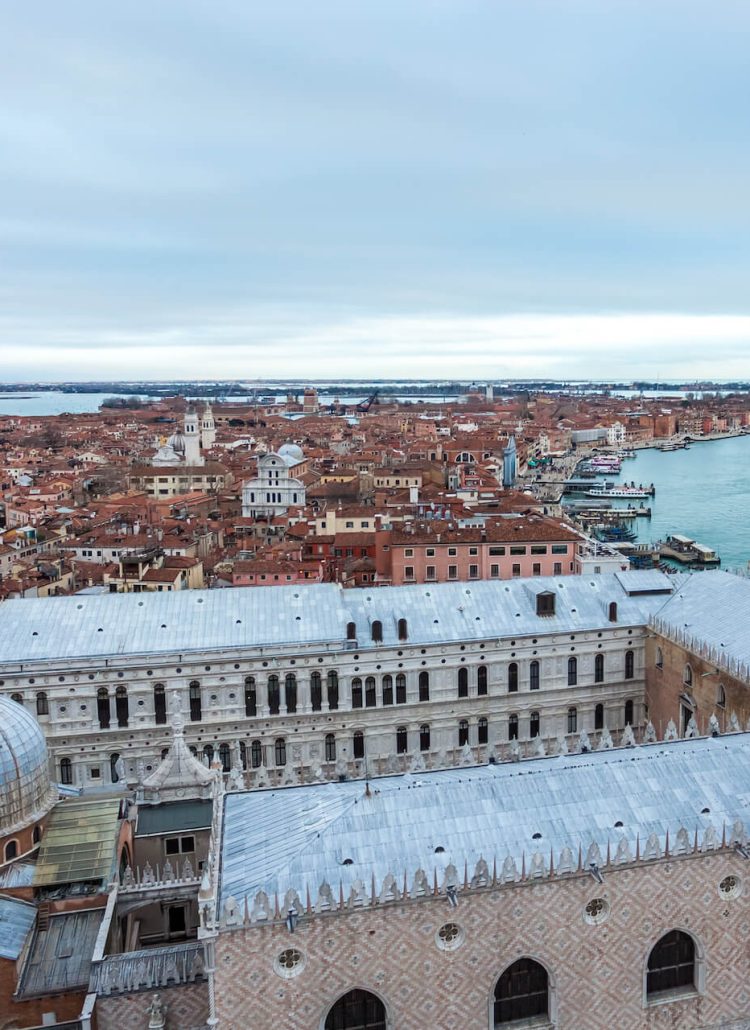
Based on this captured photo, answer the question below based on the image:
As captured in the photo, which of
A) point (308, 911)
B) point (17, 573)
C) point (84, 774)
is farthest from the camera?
point (17, 573)

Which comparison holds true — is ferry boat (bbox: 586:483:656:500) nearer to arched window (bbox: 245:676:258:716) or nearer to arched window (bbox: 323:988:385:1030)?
arched window (bbox: 245:676:258:716)

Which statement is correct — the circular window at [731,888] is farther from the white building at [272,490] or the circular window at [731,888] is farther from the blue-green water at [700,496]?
the white building at [272,490]

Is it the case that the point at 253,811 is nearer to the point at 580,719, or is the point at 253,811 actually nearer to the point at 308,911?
the point at 308,911

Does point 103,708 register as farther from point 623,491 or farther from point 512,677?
point 623,491

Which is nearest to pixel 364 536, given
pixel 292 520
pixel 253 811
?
pixel 292 520

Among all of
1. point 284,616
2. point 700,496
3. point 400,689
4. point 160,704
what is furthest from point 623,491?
point 160,704

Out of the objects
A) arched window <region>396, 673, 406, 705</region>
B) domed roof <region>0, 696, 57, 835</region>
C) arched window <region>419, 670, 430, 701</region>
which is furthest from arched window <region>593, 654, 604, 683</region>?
domed roof <region>0, 696, 57, 835</region>
